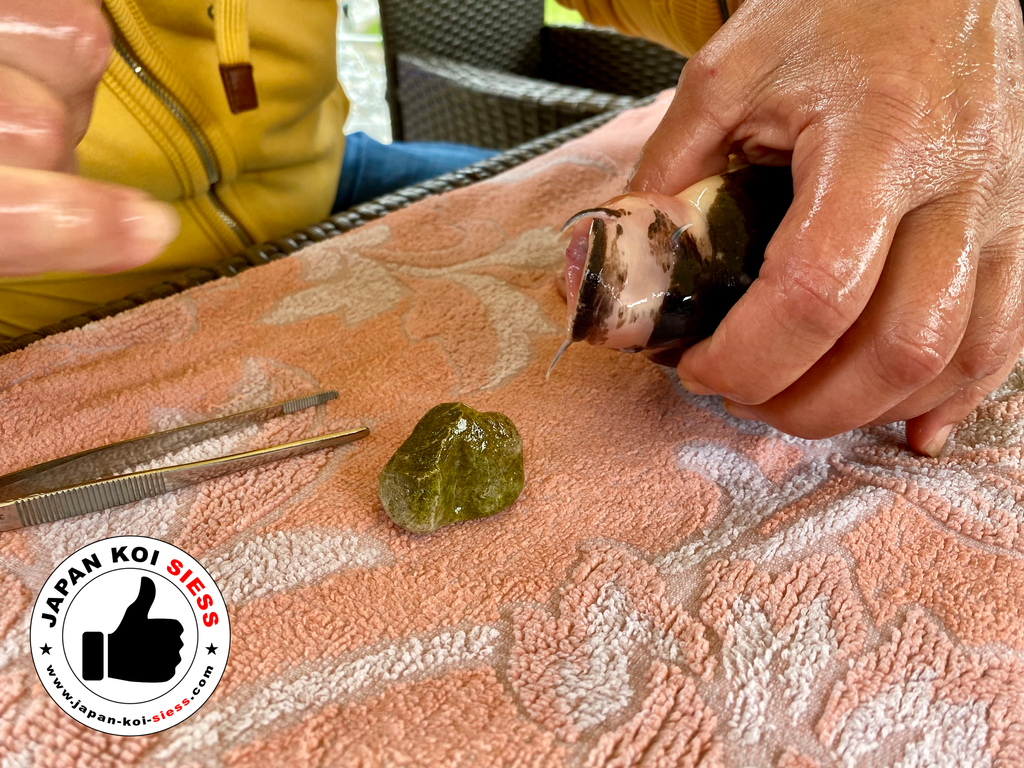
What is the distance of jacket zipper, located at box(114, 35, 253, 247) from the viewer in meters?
0.63

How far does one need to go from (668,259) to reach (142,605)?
338mm

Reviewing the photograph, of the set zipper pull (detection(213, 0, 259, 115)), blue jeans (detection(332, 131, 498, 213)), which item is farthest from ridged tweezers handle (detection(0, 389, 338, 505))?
blue jeans (detection(332, 131, 498, 213))

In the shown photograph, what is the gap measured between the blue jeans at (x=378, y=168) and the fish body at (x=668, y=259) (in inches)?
23.1

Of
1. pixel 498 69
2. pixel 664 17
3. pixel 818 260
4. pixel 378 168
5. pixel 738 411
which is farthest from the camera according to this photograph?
pixel 498 69

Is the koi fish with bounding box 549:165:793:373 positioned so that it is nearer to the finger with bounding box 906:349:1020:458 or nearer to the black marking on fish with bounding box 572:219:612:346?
the black marking on fish with bounding box 572:219:612:346

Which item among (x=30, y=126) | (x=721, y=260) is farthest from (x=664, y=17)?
(x=30, y=126)

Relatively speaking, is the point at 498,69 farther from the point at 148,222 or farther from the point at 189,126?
the point at 148,222

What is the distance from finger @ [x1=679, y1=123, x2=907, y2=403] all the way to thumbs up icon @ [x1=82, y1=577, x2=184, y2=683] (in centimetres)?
34

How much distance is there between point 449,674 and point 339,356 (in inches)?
11.6

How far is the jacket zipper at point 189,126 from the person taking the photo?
2.07ft

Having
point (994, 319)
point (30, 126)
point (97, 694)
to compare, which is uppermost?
point (30, 126)

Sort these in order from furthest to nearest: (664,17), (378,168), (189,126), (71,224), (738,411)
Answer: (378,168) → (664,17) → (189,126) → (738,411) → (71,224)

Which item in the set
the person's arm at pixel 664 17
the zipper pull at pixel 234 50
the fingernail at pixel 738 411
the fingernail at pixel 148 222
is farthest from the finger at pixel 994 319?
the zipper pull at pixel 234 50

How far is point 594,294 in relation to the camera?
43 centimetres
